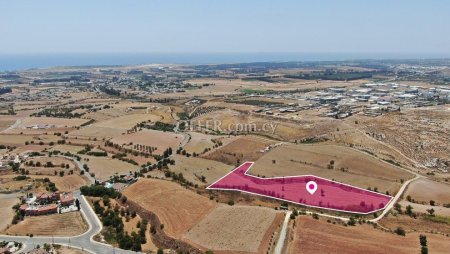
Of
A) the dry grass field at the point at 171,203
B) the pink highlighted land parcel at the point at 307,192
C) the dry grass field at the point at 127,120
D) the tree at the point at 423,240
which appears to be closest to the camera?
the tree at the point at 423,240

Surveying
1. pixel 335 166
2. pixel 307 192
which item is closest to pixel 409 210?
pixel 307 192

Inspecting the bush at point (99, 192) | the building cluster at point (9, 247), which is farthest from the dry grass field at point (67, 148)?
the building cluster at point (9, 247)

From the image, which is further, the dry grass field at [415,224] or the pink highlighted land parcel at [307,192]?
the pink highlighted land parcel at [307,192]

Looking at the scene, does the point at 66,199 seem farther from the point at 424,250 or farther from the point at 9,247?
the point at 424,250

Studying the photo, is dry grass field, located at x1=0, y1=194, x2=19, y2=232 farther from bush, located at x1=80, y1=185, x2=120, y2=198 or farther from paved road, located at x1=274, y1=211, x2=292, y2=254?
paved road, located at x1=274, y1=211, x2=292, y2=254

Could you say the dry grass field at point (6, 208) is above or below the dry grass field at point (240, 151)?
below

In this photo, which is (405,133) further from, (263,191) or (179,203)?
(179,203)

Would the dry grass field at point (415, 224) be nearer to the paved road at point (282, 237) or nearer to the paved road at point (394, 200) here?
the paved road at point (394, 200)

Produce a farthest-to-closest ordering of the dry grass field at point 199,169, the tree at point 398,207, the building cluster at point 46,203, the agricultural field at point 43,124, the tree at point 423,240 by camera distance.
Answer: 1. the agricultural field at point 43,124
2. the dry grass field at point 199,169
3. the tree at point 398,207
4. the building cluster at point 46,203
5. the tree at point 423,240
